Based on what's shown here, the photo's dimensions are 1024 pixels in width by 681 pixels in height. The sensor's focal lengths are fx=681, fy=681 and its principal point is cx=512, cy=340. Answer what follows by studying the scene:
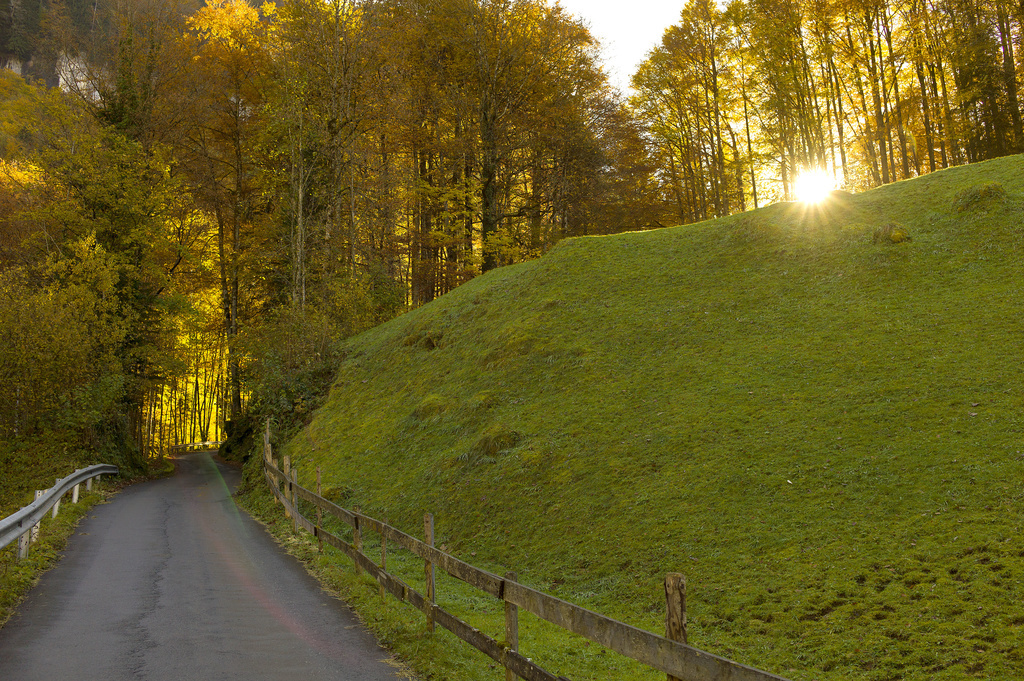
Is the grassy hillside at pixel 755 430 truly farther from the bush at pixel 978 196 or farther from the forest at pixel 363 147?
the forest at pixel 363 147

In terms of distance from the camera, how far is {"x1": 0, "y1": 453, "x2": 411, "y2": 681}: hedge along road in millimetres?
7246

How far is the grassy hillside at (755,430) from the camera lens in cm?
884

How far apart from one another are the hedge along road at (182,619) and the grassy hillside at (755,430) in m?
3.09

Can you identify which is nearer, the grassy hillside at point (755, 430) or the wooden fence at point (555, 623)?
the wooden fence at point (555, 623)

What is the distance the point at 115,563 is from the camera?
1287 centimetres

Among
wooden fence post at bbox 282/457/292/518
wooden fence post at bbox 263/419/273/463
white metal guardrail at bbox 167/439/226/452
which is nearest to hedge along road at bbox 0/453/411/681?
wooden fence post at bbox 282/457/292/518

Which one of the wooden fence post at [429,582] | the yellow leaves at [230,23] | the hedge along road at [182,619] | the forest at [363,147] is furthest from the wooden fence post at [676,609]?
the yellow leaves at [230,23]

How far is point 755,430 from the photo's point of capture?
1391 cm

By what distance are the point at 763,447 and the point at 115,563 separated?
1257 centimetres

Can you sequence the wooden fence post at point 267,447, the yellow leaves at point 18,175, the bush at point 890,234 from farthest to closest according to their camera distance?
1. the yellow leaves at point 18,175
2. the wooden fence post at point 267,447
3. the bush at point 890,234

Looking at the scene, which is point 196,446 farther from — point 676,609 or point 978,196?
point 676,609

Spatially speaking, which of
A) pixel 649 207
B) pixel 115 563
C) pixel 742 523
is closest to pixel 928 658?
pixel 742 523

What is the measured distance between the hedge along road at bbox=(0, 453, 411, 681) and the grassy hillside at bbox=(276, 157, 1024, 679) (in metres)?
3.09

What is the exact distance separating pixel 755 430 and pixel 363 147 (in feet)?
93.7
